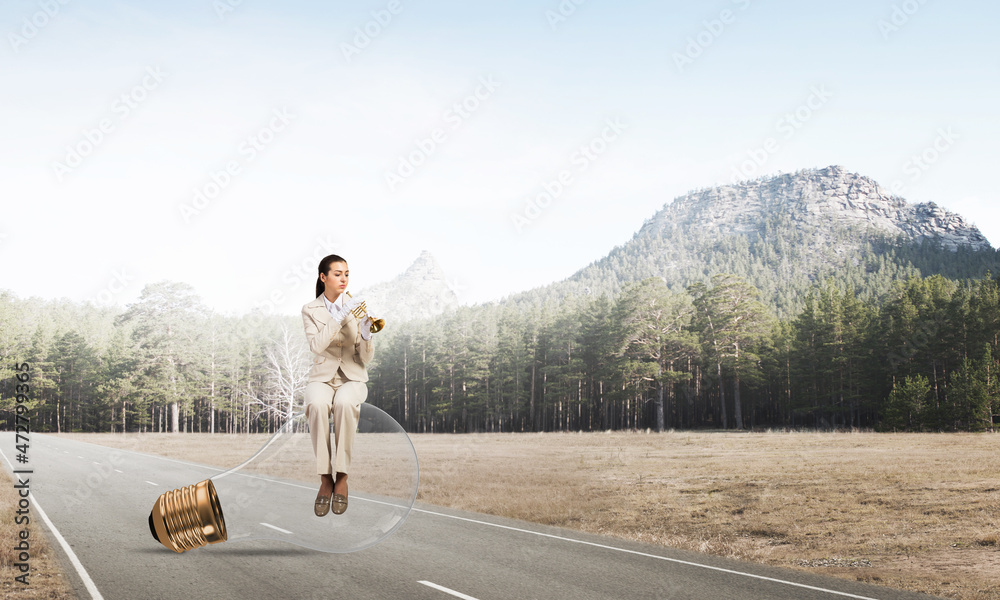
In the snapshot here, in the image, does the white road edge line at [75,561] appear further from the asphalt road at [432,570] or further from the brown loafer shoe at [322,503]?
the brown loafer shoe at [322,503]

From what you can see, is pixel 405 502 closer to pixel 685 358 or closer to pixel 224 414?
pixel 685 358

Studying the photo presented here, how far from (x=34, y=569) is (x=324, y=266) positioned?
27.3 ft

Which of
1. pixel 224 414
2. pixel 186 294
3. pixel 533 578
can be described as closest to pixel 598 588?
pixel 533 578

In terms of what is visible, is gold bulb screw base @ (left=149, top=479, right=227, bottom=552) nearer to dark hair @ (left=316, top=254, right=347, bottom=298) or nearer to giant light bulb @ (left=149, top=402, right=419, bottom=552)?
giant light bulb @ (left=149, top=402, right=419, bottom=552)

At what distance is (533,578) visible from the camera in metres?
8.23

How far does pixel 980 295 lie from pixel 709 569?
6604 centimetres

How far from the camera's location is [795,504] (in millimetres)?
15703

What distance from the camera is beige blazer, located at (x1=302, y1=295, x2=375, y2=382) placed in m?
2.80

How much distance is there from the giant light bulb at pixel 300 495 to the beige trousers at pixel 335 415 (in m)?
0.10

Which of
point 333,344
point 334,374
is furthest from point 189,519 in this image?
point 333,344

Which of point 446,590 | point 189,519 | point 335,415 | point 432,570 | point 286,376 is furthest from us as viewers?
point 286,376

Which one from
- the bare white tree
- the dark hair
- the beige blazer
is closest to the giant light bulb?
the beige blazer

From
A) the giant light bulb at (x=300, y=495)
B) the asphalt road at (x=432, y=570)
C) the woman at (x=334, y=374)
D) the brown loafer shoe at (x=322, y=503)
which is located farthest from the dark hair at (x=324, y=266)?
the asphalt road at (x=432, y=570)

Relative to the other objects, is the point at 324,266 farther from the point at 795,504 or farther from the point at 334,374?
the point at 795,504
